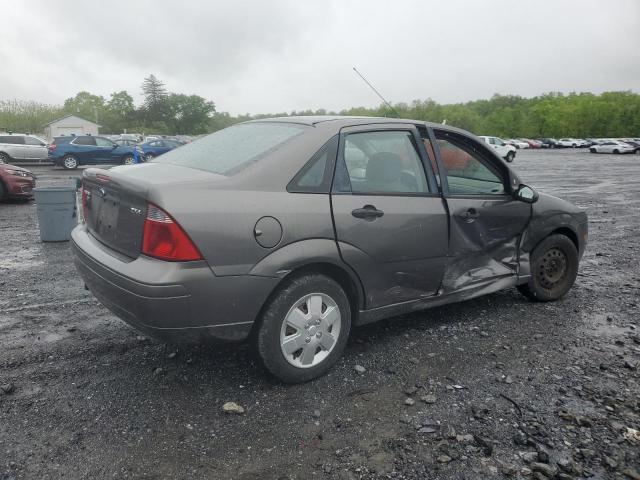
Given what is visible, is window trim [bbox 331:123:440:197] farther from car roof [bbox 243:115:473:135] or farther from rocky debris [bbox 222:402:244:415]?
rocky debris [bbox 222:402:244:415]

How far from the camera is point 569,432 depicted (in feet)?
9.42

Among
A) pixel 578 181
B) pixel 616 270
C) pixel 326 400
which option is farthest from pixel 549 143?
pixel 326 400

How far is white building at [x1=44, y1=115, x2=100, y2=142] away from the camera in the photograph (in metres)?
64.7

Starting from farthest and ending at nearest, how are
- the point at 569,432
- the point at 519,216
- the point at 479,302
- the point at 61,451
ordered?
the point at 479,302 < the point at 519,216 < the point at 569,432 < the point at 61,451

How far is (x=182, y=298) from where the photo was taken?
2.79 metres

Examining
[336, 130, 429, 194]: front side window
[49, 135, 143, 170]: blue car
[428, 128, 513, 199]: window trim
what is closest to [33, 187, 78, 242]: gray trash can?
[336, 130, 429, 194]: front side window

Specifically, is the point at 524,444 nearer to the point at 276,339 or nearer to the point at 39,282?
the point at 276,339

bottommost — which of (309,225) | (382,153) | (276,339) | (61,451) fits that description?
(61,451)

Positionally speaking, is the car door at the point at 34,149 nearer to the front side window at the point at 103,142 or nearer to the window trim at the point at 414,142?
the front side window at the point at 103,142

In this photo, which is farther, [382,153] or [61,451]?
[382,153]

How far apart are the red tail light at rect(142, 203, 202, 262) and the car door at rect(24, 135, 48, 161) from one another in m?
26.2

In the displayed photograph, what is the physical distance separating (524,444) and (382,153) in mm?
2096

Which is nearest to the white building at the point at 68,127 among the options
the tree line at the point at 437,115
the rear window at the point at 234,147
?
the tree line at the point at 437,115

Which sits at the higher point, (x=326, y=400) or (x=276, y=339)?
(x=276, y=339)
